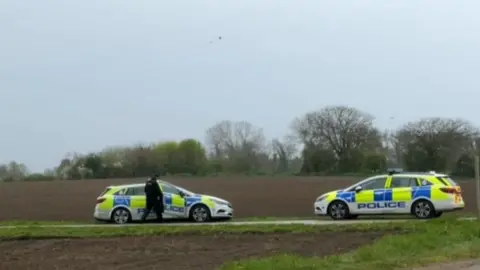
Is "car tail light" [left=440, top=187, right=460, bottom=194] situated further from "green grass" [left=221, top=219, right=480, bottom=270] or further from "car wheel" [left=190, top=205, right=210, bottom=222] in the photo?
"car wheel" [left=190, top=205, right=210, bottom=222]

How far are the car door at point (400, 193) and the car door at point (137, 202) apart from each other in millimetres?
7371

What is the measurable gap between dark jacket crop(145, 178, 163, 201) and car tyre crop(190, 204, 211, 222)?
3.77 feet

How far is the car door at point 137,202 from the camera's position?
81.0ft

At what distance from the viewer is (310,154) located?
290ft

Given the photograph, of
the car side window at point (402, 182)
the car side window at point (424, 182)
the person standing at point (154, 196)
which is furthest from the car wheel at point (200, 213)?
the car side window at point (424, 182)

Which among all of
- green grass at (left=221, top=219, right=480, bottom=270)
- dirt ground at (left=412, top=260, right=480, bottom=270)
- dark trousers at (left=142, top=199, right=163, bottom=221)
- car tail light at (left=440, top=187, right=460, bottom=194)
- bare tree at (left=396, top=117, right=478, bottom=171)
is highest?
bare tree at (left=396, top=117, right=478, bottom=171)

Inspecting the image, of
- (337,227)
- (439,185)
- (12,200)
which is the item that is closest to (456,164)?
(12,200)

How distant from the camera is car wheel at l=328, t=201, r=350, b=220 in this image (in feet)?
76.1

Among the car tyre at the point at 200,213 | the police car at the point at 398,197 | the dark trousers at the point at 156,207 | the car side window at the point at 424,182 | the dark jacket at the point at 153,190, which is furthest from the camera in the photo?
the car tyre at the point at 200,213

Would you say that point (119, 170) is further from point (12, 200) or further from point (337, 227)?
point (337, 227)

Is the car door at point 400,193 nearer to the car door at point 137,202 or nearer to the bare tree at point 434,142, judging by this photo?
the car door at point 137,202

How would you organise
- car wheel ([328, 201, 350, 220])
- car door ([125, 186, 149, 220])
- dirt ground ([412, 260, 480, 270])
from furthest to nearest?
car door ([125, 186, 149, 220]), car wheel ([328, 201, 350, 220]), dirt ground ([412, 260, 480, 270])

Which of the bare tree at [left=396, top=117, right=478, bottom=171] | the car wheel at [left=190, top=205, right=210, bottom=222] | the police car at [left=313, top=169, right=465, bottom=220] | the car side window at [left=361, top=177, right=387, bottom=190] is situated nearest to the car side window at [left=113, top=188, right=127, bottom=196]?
the car wheel at [left=190, top=205, right=210, bottom=222]

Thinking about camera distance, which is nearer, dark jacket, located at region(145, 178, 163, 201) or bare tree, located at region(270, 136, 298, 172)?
dark jacket, located at region(145, 178, 163, 201)
